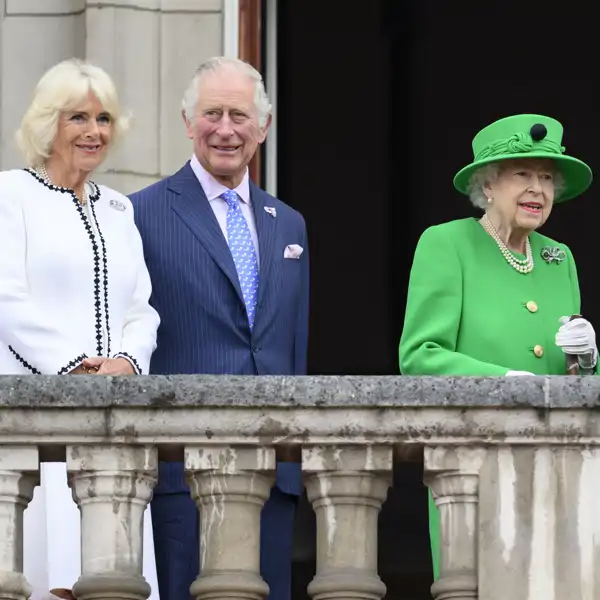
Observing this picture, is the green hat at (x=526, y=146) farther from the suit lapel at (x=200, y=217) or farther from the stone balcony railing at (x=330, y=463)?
the stone balcony railing at (x=330, y=463)

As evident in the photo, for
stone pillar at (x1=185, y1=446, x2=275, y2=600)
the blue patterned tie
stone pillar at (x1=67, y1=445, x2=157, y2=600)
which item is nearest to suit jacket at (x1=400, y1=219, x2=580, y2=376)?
the blue patterned tie

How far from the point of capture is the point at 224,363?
6262mm

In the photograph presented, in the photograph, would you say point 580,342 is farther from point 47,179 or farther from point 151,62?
point 151,62

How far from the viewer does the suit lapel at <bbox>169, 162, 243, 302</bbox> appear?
6.31 meters

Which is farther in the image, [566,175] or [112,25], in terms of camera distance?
[112,25]

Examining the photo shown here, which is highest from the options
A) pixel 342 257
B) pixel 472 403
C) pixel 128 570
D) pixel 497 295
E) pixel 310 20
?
A: pixel 310 20

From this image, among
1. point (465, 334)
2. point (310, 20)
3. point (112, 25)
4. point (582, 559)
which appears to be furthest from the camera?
point (310, 20)

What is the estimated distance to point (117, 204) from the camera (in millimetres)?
6273

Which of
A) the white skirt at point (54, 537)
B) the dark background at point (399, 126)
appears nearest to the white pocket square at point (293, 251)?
the white skirt at point (54, 537)

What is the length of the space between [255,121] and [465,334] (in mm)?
737

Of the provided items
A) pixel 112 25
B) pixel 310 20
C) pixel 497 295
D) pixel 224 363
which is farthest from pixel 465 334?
pixel 310 20

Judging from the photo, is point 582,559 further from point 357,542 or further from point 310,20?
point 310,20

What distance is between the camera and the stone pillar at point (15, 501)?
532 cm

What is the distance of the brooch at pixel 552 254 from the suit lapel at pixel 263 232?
67 centimetres
